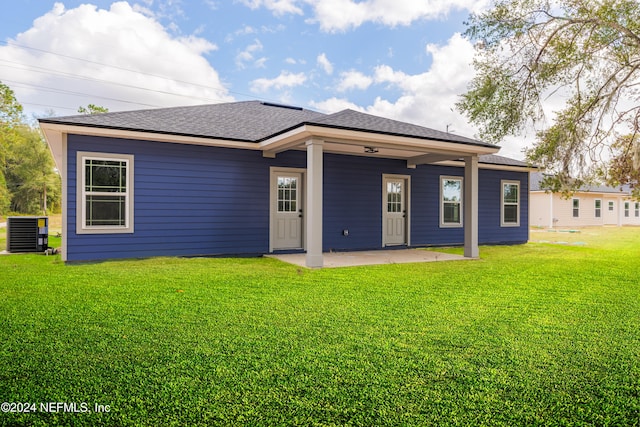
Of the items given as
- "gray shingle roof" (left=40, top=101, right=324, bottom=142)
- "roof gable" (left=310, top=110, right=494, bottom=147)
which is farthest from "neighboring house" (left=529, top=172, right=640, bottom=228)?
"gray shingle roof" (left=40, top=101, right=324, bottom=142)

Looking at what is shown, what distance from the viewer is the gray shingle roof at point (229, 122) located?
25.2 ft

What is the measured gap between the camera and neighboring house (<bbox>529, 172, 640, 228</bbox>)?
80.0ft

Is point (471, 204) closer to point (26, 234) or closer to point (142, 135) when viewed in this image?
point (142, 135)

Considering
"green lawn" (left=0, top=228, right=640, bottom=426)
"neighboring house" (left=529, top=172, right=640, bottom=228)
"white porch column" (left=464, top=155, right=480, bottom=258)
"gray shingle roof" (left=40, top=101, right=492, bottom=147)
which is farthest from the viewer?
"neighboring house" (left=529, top=172, right=640, bottom=228)

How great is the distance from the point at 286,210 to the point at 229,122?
8.51ft

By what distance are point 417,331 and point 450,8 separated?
11.1 meters

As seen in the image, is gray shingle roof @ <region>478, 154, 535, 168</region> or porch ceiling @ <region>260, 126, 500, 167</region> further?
gray shingle roof @ <region>478, 154, 535, 168</region>

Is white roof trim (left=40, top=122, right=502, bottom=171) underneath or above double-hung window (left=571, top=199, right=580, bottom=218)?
above

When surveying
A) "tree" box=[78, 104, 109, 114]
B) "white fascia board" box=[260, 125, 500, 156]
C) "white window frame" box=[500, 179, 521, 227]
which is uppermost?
"tree" box=[78, 104, 109, 114]

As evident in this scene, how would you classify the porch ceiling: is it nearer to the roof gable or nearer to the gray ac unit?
the roof gable

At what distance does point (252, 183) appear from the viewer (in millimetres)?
9242

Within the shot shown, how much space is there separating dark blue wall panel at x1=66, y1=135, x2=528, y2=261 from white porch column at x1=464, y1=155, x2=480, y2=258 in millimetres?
2145

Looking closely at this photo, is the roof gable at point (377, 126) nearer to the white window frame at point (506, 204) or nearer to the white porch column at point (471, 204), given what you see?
the white porch column at point (471, 204)

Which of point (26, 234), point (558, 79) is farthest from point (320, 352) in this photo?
point (558, 79)
